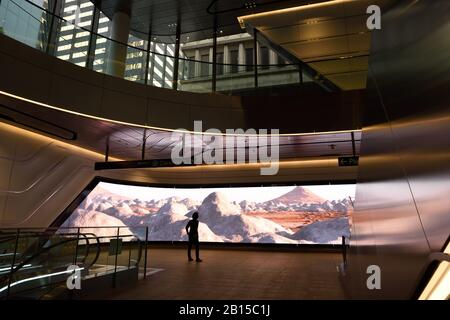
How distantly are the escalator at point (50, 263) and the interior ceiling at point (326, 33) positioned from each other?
7688 mm

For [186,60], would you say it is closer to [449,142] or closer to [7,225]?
[7,225]

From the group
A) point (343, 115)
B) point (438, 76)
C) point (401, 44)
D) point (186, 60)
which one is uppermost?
point (186, 60)

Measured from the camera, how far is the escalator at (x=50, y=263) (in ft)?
14.8

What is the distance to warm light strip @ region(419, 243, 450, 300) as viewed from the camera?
3.56ft

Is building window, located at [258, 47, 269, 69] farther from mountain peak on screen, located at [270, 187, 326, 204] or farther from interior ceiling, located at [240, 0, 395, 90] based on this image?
mountain peak on screen, located at [270, 187, 326, 204]

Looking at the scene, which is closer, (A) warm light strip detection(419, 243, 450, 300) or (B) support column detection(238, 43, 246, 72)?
(A) warm light strip detection(419, 243, 450, 300)

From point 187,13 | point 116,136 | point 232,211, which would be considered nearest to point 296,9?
point 187,13

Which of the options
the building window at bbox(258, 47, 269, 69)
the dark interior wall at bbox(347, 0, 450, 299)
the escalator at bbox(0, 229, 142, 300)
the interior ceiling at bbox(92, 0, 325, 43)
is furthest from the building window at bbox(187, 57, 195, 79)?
the dark interior wall at bbox(347, 0, 450, 299)

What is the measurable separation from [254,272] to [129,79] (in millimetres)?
6406

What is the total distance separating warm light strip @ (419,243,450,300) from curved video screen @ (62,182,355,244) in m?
11.7

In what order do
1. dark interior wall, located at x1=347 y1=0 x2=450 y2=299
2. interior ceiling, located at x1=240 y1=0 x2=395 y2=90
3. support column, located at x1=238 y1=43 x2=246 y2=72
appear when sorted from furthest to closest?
support column, located at x1=238 y1=43 x2=246 y2=72 < interior ceiling, located at x1=240 y1=0 x2=395 y2=90 < dark interior wall, located at x1=347 y1=0 x2=450 y2=299

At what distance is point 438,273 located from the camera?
111 centimetres

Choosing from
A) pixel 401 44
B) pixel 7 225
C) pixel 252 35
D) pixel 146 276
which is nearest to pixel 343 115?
pixel 252 35
